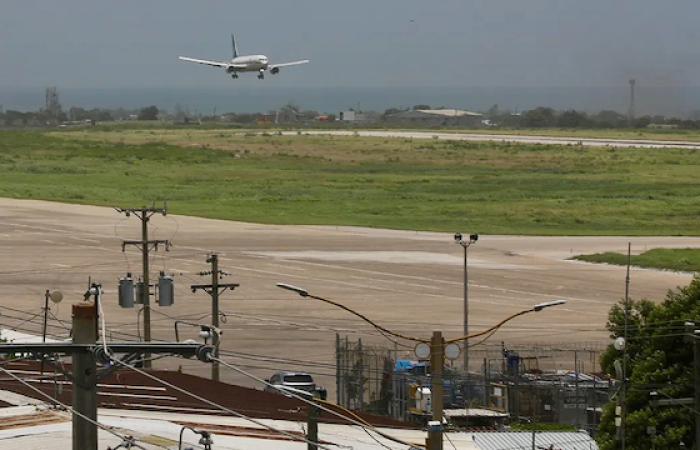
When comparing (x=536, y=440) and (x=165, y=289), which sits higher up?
(x=165, y=289)

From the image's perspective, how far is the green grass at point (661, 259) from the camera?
83188mm

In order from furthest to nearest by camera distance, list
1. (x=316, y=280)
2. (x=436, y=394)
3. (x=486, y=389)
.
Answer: (x=316, y=280) < (x=486, y=389) < (x=436, y=394)

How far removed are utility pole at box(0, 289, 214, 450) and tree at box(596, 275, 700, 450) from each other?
21.1 meters

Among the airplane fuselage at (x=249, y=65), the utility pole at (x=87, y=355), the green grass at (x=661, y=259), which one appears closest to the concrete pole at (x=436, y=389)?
the utility pole at (x=87, y=355)

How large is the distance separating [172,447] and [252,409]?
359 inches

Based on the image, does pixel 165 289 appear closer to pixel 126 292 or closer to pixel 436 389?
pixel 126 292

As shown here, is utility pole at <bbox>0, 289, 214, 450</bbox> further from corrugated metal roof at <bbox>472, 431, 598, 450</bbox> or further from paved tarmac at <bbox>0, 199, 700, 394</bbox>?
paved tarmac at <bbox>0, 199, 700, 394</bbox>

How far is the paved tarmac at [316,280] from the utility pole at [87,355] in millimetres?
26397

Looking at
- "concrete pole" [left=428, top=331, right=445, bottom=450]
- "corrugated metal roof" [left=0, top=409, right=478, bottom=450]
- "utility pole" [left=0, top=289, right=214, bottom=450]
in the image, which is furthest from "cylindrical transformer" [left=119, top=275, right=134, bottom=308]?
"utility pole" [left=0, top=289, right=214, bottom=450]

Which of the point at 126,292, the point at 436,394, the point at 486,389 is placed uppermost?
the point at 436,394

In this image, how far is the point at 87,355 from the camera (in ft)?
53.0

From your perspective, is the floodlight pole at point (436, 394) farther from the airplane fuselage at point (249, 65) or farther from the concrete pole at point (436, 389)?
the airplane fuselage at point (249, 65)

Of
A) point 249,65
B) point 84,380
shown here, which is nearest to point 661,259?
point 84,380

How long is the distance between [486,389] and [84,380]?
29572 mm
